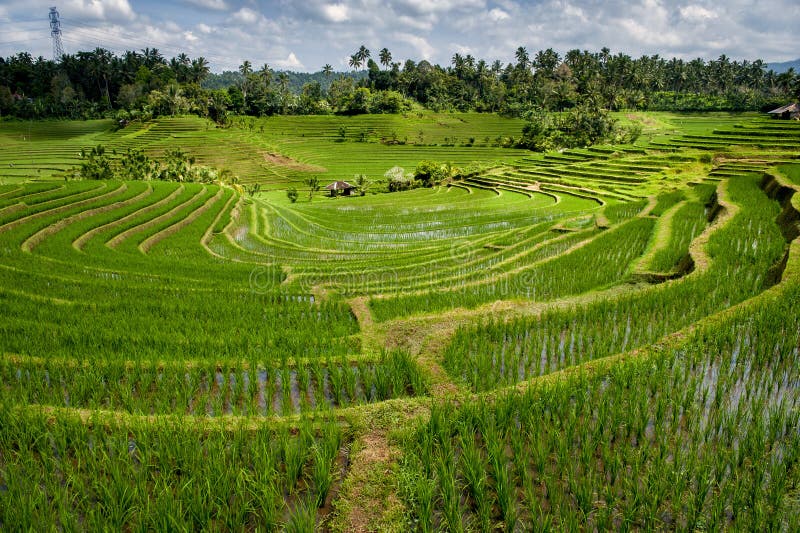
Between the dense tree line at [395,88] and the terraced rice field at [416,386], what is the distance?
2679 inches

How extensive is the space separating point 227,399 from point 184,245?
14682 mm

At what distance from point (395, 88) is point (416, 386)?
10807 cm

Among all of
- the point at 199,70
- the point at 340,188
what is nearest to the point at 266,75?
the point at 199,70

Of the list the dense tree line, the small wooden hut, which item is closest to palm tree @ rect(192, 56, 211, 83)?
the dense tree line

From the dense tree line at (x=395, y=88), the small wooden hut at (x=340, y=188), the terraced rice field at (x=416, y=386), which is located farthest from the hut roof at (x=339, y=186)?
the dense tree line at (x=395, y=88)

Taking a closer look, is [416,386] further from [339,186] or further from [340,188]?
[340,188]

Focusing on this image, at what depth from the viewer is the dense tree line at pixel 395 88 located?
256 feet

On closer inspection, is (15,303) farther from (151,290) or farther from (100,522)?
(100,522)

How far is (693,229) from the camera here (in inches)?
576

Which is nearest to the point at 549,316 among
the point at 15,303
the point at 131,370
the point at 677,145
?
the point at 131,370

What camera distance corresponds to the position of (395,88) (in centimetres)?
10512

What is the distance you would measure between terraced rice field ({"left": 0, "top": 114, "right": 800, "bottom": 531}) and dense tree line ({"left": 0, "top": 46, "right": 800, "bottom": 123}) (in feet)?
223

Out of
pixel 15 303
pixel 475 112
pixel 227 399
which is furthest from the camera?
pixel 475 112

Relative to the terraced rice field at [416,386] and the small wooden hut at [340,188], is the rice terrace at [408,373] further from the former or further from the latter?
the small wooden hut at [340,188]
